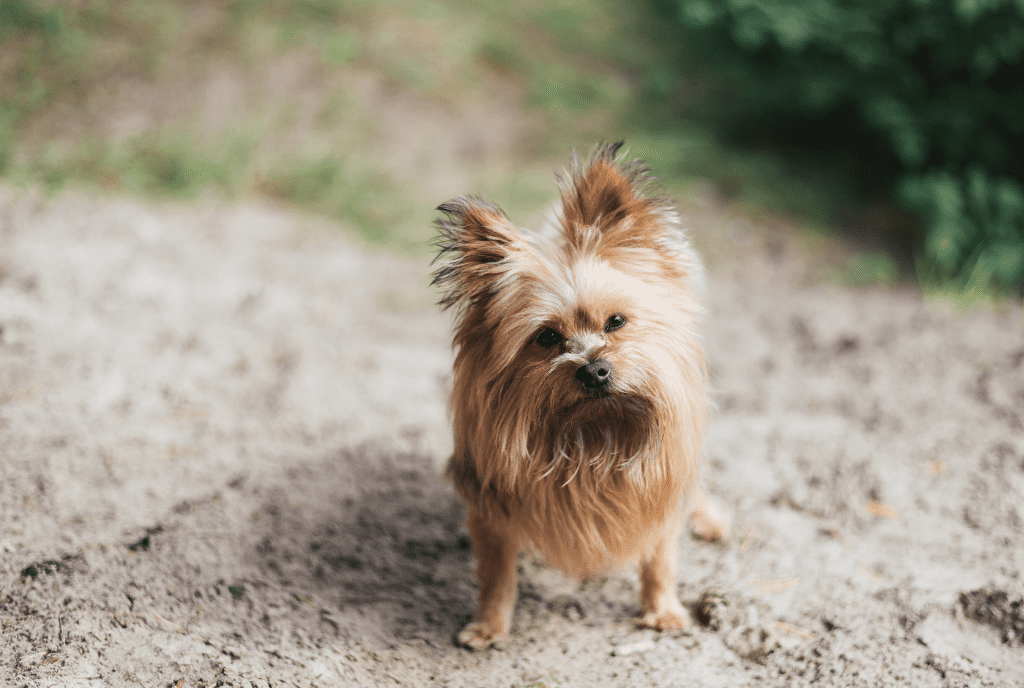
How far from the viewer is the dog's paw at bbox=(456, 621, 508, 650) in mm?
2623

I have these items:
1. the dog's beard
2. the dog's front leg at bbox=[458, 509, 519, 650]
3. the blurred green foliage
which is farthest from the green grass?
the dog's beard

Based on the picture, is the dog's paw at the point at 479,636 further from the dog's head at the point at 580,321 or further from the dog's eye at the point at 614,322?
the dog's eye at the point at 614,322

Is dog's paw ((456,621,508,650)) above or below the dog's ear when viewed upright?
below

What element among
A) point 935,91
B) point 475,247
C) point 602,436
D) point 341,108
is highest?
point 935,91

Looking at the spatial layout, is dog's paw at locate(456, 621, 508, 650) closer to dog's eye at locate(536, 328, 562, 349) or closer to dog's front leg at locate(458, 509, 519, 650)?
dog's front leg at locate(458, 509, 519, 650)

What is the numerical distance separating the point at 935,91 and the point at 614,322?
4787 mm

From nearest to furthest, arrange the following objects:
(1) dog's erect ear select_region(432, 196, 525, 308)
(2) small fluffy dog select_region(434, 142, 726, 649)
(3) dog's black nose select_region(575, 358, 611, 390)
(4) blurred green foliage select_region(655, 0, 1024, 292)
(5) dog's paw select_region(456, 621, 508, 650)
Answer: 1. (3) dog's black nose select_region(575, 358, 611, 390)
2. (2) small fluffy dog select_region(434, 142, 726, 649)
3. (1) dog's erect ear select_region(432, 196, 525, 308)
4. (5) dog's paw select_region(456, 621, 508, 650)
5. (4) blurred green foliage select_region(655, 0, 1024, 292)

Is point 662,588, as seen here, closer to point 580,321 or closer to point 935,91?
point 580,321

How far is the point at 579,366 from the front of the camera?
2213mm

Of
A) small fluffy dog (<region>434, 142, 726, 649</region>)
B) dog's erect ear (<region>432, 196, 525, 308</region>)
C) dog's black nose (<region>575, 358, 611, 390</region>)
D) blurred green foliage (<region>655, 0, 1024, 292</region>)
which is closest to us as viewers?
dog's black nose (<region>575, 358, 611, 390</region>)

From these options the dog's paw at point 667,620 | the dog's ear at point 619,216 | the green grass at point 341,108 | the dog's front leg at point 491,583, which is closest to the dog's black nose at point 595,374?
the dog's ear at point 619,216

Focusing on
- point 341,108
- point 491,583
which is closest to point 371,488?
point 491,583

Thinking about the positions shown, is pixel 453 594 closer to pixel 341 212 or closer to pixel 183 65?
pixel 341 212

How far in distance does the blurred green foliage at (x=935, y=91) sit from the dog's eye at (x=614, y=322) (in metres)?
3.85
